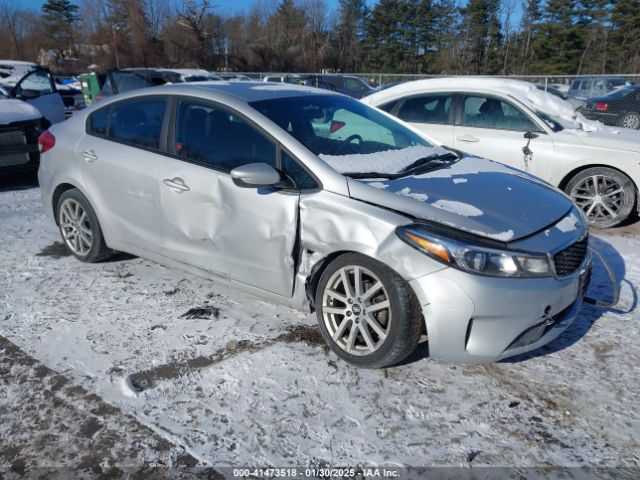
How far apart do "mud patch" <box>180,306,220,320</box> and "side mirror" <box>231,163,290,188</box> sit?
1.08 metres

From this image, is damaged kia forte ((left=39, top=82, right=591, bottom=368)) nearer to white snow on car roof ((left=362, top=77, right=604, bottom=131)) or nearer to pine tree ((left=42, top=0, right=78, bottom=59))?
white snow on car roof ((left=362, top=77, right=604, bottom=131))

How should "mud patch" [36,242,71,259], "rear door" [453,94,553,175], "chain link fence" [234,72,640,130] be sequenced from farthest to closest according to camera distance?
"chain link fence" [234,72,640,130] → "rear door" [453,94,553,175] → "mud patch" [36,242,71,259]

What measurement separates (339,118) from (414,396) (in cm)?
211

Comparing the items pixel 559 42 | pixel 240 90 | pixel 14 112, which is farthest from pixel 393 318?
pixel 559 42

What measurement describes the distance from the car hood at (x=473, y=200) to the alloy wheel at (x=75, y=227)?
2629 millimetres

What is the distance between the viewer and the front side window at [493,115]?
257 inches

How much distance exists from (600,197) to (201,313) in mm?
4583

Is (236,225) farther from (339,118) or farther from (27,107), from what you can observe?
(27,107)

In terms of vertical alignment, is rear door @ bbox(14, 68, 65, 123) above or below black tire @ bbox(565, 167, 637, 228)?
above

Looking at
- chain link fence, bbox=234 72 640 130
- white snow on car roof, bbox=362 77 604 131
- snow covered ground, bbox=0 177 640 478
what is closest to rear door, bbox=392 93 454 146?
white snow on car roof, bbox=362 77 604 131

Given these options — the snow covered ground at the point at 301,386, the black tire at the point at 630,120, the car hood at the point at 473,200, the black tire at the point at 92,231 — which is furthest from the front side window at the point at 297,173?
the black tire at the point at 630,120

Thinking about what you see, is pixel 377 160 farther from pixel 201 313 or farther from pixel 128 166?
pixel 128 166

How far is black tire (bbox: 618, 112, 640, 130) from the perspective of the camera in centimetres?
1466

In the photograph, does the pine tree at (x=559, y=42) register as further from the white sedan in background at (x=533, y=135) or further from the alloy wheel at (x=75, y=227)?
the alloy wheel at (x=75, y=227)
